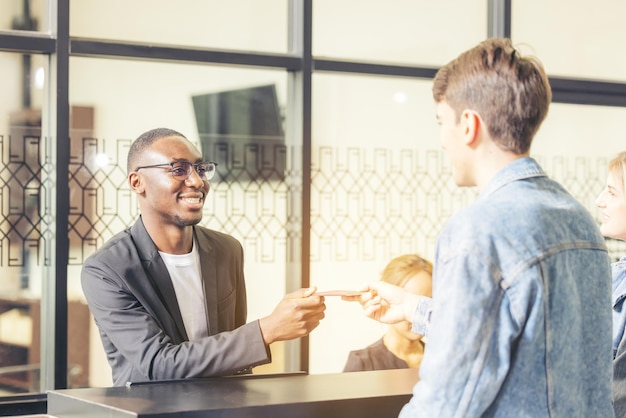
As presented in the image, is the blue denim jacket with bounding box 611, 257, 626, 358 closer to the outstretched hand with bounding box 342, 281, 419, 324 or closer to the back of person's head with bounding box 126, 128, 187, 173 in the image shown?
the outstretched hand with bounding box 342, 281, 419, 324

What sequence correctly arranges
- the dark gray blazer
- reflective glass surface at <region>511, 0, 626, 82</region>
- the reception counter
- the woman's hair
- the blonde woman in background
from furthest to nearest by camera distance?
reflective glass surface at <region>511, 0, 626, 82</region> → the woman's hair → the blonde woman in background → the dark gray blazer → the reception counter

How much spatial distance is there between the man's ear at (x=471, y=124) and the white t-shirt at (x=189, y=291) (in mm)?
1183

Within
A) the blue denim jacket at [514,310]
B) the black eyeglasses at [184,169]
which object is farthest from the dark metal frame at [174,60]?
the blue denim jacket at [514,310]

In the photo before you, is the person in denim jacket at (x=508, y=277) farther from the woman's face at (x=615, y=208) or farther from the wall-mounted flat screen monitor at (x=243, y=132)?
the wall-mounted flat screen monitor at (x=243, y=132)

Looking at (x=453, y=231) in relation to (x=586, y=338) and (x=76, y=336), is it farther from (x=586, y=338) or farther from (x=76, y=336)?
(x=76, y=336)

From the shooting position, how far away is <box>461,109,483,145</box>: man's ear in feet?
5.15

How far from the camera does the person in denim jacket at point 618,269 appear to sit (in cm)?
231

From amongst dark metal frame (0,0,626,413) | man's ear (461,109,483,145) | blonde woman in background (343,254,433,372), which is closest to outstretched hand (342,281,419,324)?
man's ear (461,109,483,145)

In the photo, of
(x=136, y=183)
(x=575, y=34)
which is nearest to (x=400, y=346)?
(x=136, y=183)

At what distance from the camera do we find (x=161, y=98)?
12.9 feet

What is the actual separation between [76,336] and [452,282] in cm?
261

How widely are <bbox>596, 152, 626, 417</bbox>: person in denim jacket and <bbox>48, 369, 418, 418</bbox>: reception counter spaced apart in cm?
56

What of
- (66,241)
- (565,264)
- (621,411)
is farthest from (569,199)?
(66,241)

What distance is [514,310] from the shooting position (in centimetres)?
146
